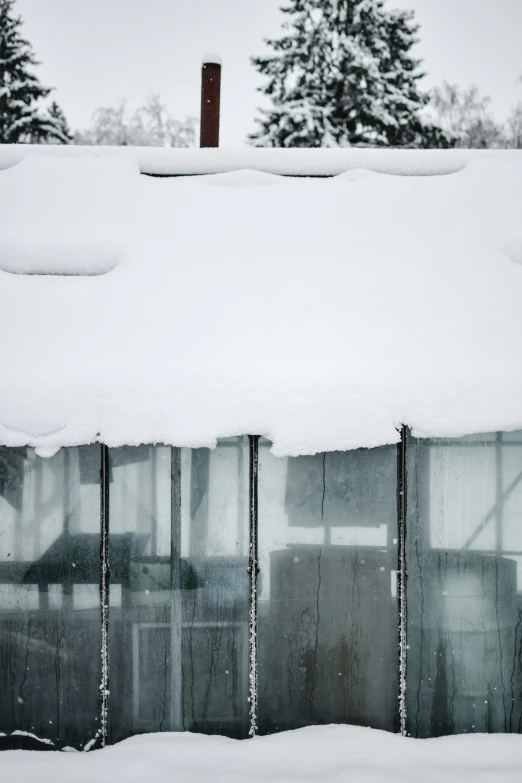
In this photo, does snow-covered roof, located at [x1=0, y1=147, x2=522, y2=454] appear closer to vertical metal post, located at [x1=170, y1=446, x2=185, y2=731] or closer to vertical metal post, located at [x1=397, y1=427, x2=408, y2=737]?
vertical metal post, located at [x1=397, y1=427, x2=408, y2=737]

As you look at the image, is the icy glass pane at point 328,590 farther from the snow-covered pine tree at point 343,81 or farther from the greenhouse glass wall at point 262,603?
the snow-covered pine tree at point 343,81

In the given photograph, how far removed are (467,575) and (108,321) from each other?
2829 millimetres

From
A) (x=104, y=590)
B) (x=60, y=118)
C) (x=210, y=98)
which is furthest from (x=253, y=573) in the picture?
(x=60, y=118)

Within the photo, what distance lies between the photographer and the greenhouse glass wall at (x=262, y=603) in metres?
3.77

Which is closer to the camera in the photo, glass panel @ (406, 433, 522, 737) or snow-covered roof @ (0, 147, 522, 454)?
snow-covered roof @ (0, 147, 522, 454)

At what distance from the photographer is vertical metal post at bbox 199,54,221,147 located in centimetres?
627

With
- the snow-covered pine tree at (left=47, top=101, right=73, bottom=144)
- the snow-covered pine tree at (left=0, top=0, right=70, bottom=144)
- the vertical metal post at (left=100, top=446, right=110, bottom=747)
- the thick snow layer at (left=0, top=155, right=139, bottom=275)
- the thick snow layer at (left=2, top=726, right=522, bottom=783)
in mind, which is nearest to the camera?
the thick snow layer at (left=2, top=726, right=522, bottom=783)

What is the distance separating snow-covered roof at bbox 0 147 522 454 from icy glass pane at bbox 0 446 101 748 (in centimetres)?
31

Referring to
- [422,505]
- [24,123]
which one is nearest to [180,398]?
[422,505]

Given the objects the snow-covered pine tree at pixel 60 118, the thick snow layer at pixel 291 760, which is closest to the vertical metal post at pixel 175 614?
the thick snow layer at pixel 291 760

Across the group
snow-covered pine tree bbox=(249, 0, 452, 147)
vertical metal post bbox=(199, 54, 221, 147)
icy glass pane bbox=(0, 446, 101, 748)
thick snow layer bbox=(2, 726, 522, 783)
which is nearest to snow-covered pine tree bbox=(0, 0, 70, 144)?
snow-covered pine tree bbox=(249, 0, 452, 147)

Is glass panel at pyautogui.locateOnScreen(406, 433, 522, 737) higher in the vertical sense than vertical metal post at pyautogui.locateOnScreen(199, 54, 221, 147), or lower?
lower

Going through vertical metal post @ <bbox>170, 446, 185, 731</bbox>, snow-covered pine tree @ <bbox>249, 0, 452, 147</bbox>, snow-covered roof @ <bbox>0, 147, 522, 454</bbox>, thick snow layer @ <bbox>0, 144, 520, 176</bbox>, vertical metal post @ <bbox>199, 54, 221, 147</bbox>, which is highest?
snow-covered pine tree @ <bbox>249, 0, 452, 147</bbox>

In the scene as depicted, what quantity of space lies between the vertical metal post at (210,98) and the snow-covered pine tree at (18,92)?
52.9 ft
